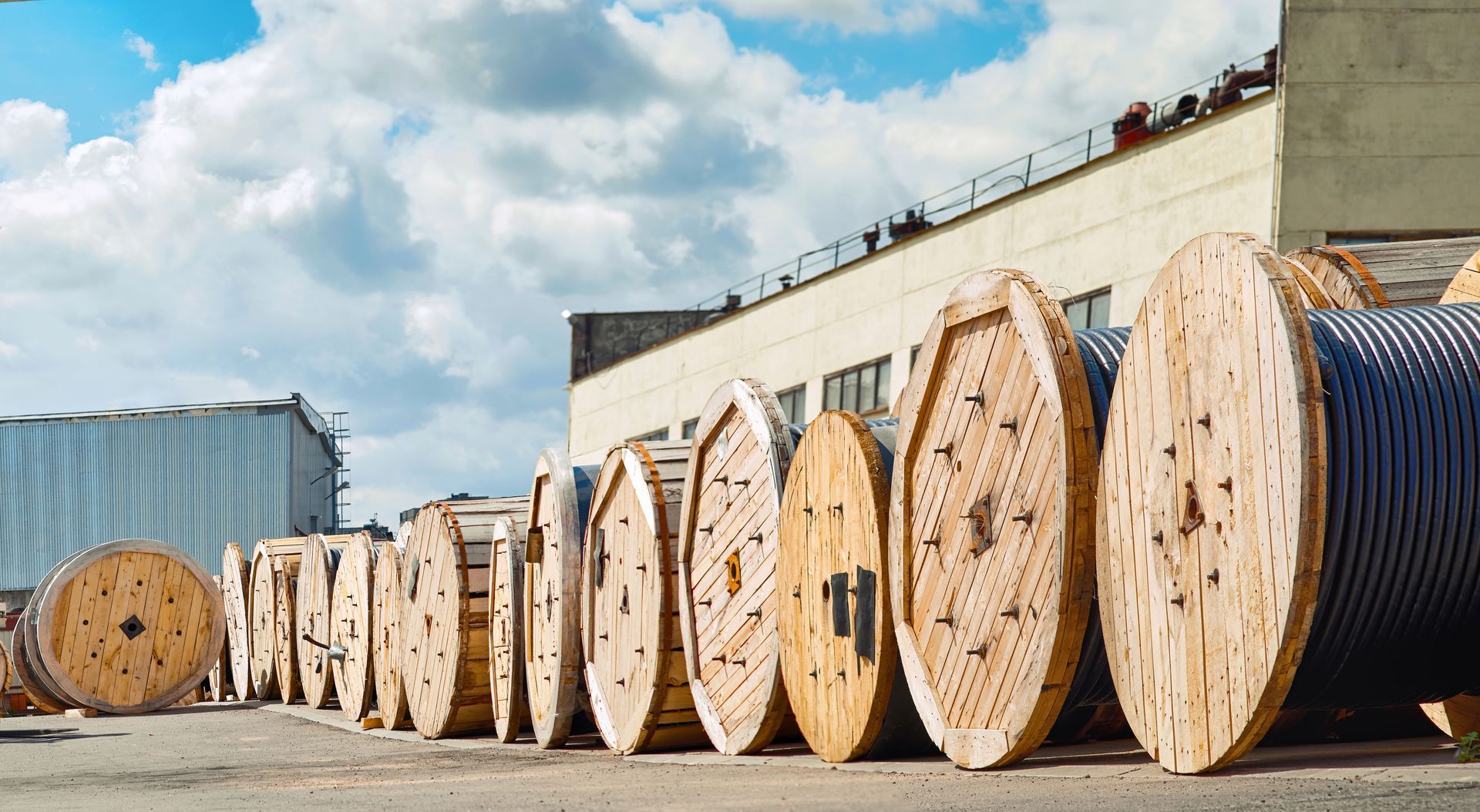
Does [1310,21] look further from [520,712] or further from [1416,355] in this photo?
[1416,355]

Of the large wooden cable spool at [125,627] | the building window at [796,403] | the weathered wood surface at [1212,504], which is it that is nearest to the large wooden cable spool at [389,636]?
the large wooden cable spool at [125,627]

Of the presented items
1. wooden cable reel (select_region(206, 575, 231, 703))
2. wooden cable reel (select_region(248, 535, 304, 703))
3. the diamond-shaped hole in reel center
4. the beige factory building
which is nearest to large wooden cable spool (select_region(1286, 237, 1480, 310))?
the beige factory building

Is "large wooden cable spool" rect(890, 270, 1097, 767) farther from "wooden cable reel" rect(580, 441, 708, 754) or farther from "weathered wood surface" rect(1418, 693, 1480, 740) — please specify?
"wooden cable reel" rect(580, 441, 708, 754)

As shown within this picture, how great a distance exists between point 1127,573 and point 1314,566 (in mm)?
915

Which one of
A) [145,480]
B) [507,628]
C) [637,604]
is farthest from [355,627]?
[145,480]

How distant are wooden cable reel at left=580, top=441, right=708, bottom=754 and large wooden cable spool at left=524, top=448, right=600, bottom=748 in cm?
11

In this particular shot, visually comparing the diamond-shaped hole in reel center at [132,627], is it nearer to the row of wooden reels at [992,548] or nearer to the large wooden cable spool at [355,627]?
the large wooden cable spool at [355,627]

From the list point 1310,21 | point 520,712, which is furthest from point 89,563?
point 1310,21

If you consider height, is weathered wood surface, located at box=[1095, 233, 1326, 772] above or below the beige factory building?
below

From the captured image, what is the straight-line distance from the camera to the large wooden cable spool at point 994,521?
551cm

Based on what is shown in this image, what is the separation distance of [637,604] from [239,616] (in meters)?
11.3

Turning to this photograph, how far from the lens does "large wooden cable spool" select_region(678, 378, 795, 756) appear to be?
7688mm

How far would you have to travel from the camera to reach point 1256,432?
4.77 m

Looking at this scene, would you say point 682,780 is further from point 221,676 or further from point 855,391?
point 855,391
